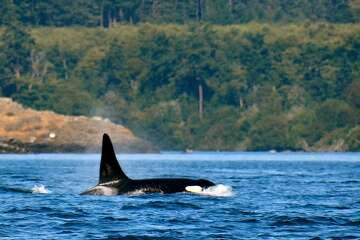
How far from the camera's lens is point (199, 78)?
15438cm

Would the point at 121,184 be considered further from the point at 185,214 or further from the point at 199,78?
the point at 199,78

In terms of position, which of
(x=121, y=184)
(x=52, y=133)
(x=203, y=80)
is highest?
(x=203, y=80)

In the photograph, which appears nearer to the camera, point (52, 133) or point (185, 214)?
point (185, 214)

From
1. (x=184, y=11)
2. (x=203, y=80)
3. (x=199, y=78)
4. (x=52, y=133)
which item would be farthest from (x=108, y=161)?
(x=184, y=11)

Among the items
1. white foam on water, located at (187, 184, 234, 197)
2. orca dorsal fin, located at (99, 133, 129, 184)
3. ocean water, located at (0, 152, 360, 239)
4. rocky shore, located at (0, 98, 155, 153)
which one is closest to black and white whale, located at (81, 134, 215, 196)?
orca dorsal fin, located at (99, 133, 129, 184)

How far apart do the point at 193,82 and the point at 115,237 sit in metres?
124

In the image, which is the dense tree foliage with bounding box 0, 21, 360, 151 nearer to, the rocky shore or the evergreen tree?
the evergreen tree

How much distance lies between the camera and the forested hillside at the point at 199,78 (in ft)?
462

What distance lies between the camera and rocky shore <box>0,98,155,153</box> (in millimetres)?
109562

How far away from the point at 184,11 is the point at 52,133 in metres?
70.7

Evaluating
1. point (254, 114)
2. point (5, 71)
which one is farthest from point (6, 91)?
point (254, 114)

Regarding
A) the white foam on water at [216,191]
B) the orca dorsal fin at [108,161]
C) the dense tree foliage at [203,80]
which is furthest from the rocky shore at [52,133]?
the orca dorsal fin at [108,161]

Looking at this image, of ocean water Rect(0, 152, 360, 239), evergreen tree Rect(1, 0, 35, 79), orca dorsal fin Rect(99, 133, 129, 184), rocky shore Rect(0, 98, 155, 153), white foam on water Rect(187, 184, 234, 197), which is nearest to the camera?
ocean water Rect(0, 152, 360, 239)

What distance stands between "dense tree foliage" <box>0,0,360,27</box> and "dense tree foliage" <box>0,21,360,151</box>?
8.88 m
